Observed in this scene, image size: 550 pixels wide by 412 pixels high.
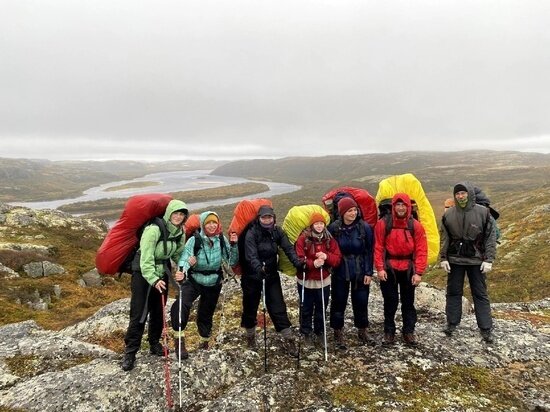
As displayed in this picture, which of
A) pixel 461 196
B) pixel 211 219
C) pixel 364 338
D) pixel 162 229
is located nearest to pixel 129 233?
pixel 162 229

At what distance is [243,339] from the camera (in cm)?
988

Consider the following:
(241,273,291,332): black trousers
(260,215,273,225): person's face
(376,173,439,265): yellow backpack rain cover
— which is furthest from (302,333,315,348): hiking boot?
(376,173,439,265): yellow backpack rain cover

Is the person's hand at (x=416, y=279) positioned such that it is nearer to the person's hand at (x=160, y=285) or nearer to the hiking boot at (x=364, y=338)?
the hiking boot at (x=364, y=338)

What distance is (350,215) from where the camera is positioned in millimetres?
8508

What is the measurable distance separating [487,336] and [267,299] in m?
5.90

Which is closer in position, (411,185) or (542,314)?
(411,185)

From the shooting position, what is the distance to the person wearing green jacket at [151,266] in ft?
25.4

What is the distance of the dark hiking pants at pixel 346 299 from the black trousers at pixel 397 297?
1.73 ft

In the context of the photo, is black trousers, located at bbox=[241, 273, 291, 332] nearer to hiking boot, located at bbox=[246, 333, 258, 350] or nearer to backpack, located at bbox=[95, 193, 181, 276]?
hiking boot, located at bbox=[246, 333, 258, 350]

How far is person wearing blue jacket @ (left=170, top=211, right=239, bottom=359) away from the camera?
333 inches

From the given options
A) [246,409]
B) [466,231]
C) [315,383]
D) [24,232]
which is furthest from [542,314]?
[24,232]

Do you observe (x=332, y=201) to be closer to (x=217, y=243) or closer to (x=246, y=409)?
(x=217, y=243)

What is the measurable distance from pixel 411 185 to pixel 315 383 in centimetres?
513

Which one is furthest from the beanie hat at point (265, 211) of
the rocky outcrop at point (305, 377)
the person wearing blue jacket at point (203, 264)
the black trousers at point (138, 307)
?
the rocky outcrop at point (305, 377)
